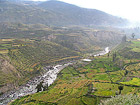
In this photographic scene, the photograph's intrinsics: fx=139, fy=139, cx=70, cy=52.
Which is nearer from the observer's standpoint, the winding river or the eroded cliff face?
the winding river

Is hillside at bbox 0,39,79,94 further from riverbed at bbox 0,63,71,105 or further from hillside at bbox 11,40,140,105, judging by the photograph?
hillside at bbox 11,40,140,105

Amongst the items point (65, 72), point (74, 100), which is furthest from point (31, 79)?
point (74, 100)

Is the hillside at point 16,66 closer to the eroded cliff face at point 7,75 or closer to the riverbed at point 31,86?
the eroded cliff face at point 7,75

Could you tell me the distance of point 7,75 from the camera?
455 feet

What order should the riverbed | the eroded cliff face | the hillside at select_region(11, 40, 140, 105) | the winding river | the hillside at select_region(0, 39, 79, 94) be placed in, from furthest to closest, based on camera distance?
the hillside at select_region(0, 39, 79, 94) → the eroded cliff face → the riverbed → the winding river → the hillside at select_region(11, 40, 140, 105)

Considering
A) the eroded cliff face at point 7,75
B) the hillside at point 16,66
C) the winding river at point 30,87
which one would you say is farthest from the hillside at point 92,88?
the hillside at point 16,66

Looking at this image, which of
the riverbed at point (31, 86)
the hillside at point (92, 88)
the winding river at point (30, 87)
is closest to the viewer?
the hillside at point (92, 88)

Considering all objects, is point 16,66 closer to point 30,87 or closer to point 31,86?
point 31,86

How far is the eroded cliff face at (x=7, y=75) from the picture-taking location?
12538 centimetres

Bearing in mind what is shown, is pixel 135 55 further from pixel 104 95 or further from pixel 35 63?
pixel 35 63

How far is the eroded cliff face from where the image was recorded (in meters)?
125

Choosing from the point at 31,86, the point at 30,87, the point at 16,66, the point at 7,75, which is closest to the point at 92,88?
the point at 30,87

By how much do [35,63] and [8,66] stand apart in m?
41.9

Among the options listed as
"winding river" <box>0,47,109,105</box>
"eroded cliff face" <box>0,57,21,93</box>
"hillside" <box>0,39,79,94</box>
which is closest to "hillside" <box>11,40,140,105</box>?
"winding river" <box>0,47,109,105</box>
